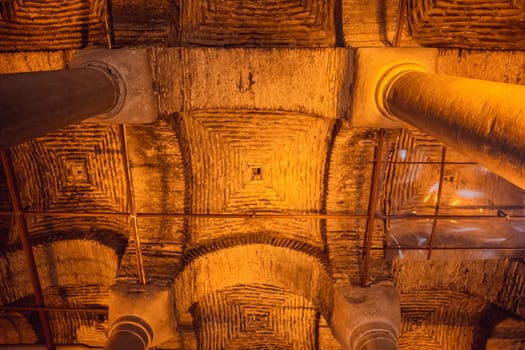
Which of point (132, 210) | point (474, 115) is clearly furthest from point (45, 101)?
point (474, 115)

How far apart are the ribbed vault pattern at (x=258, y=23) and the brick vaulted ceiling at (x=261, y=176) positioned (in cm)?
2

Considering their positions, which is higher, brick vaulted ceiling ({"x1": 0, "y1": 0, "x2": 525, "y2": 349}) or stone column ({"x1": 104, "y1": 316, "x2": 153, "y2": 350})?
brick vaulted ceiling ({"x1": 0, "y1": 0, "x2": 525, "y2": 349})

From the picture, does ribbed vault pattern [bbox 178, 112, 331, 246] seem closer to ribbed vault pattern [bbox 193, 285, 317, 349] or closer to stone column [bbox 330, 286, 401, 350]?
stone column [bbox 330, 286, 401, 350]

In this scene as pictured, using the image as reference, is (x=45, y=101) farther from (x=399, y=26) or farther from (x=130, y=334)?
(x=399, y=26)

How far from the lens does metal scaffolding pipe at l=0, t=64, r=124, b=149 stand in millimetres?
2539

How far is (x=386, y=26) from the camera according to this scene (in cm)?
500

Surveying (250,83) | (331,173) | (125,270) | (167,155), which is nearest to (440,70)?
(331,173)

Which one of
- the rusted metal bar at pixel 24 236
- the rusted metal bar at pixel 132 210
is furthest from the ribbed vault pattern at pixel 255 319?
the rusted metal bar at pixel 24 236

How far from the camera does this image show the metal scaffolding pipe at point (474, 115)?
243cm

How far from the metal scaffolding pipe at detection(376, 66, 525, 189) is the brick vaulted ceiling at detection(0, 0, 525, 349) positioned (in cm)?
158

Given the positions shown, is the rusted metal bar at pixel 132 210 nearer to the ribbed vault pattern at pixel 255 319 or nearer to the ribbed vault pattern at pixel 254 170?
the ribbed vault pattern at pixel 254 170

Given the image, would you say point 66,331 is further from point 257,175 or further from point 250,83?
point 250,83

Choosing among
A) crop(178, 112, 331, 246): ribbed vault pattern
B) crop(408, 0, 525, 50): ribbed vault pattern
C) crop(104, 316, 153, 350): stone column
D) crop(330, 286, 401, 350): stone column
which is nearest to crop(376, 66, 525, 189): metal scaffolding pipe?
crop(408, 0, 525, 50): ribbed vault pattern

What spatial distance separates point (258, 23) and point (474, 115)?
335 centimetres
